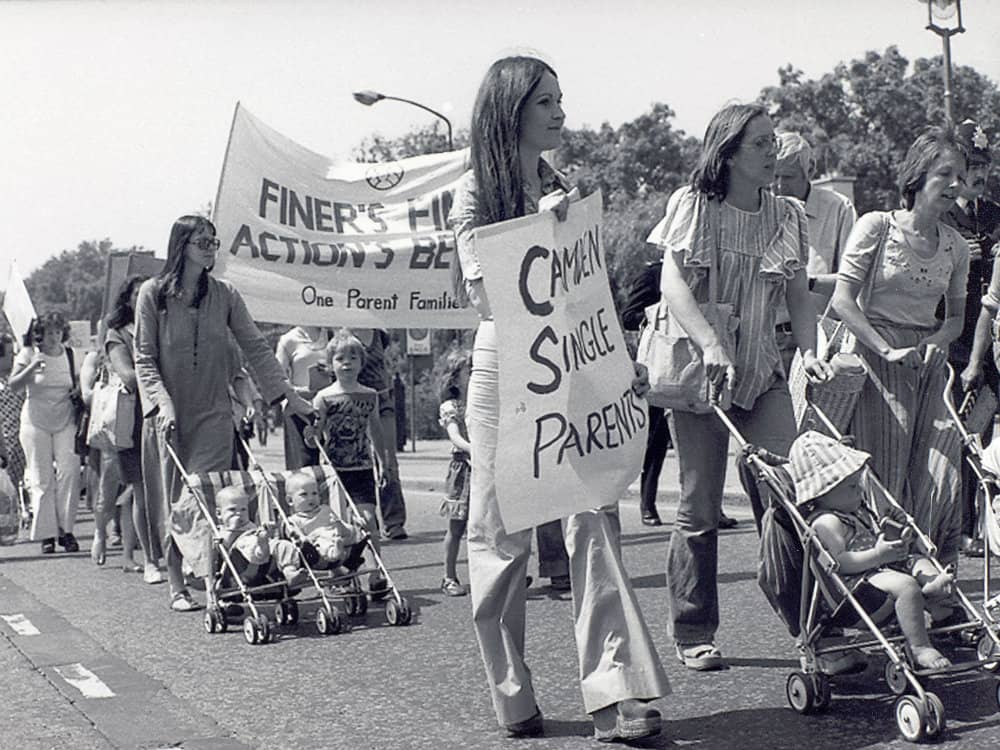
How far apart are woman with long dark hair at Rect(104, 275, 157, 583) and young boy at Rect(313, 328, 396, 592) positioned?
3.43 ft

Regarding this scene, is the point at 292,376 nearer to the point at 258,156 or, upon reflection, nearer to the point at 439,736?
the point at 258,156

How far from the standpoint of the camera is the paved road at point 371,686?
4.72m

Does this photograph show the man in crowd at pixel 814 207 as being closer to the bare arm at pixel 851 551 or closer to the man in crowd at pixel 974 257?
the man in crowd at pixel 974 257

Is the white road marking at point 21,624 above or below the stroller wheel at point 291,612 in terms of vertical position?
below

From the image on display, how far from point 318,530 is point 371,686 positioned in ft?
6.31

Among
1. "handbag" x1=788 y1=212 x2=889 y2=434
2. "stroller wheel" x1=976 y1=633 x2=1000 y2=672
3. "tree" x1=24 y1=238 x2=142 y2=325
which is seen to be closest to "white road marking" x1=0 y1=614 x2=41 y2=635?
"handbag" x1=788 y1=212 x2=889 y2=434

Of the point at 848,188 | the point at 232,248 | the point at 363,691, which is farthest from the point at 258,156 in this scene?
the point at 363,691

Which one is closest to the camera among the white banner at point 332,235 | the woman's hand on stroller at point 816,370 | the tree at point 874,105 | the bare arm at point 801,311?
the woman's hand on stroller at point 816,370

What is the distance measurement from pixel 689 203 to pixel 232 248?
5661 millimetres

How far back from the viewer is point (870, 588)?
4.73 m

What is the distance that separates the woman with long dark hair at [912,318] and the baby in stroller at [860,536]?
89cm

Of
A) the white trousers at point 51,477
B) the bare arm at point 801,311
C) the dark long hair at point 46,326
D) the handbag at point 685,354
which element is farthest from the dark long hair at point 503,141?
the dark long hair at point 46,326

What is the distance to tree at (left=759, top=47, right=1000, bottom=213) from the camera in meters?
63.2

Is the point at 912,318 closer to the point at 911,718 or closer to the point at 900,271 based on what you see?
the point at 900,271
